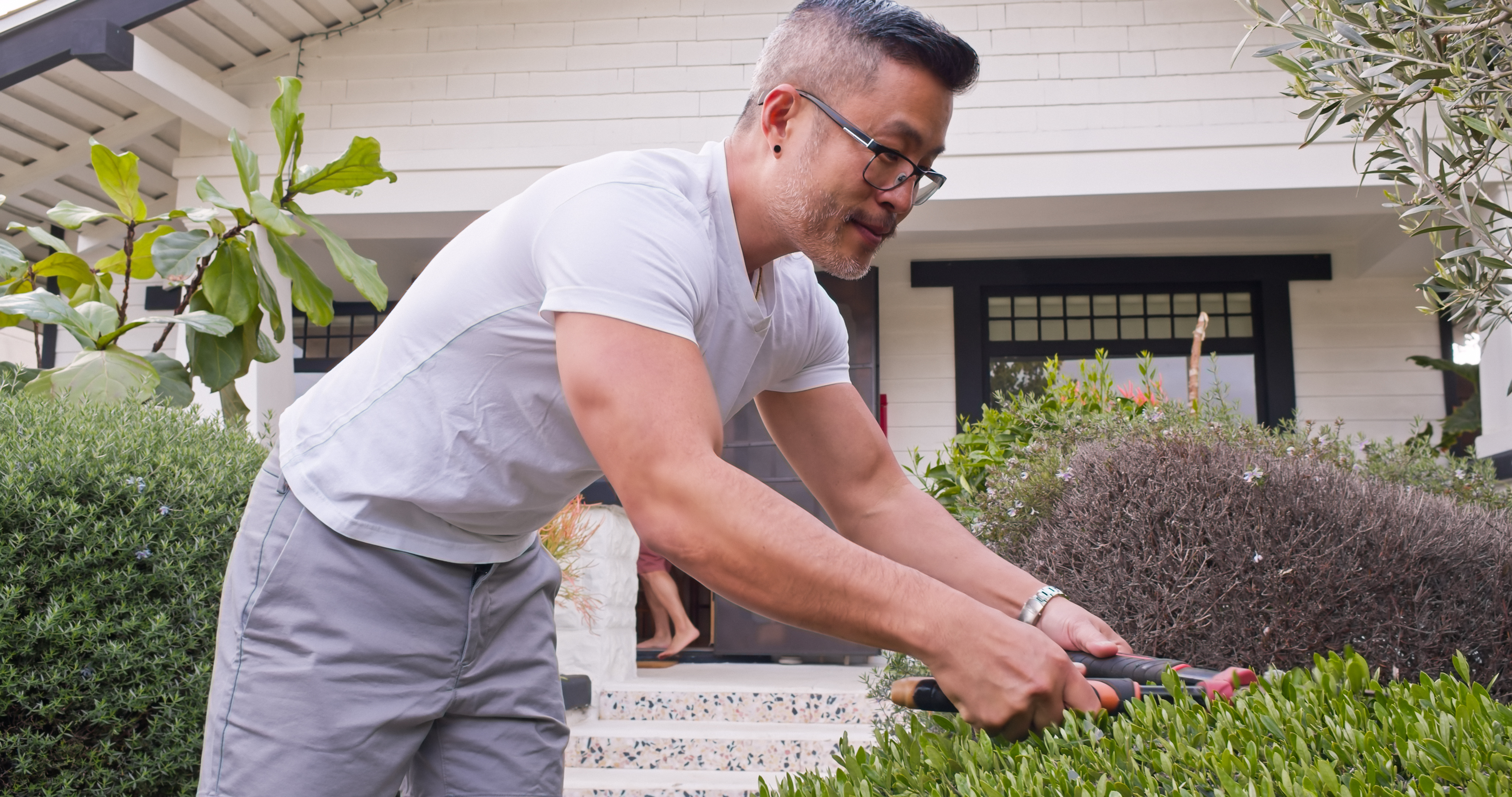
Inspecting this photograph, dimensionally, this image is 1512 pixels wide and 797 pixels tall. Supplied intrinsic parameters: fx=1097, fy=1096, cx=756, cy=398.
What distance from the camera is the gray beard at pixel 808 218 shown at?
1679 mm

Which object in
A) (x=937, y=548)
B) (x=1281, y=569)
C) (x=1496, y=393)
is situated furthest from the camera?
(x=1496, y=393)

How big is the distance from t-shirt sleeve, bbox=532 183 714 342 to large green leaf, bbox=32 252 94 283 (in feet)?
15.2

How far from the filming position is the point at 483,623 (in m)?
1.95

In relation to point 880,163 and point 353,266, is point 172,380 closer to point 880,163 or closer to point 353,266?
point 353,266

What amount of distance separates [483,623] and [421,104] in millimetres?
6344

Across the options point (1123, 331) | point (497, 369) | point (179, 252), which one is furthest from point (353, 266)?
point (1123, 331)

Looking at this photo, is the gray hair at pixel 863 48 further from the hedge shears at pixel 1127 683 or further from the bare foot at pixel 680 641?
the bare foot at pixel 680 641

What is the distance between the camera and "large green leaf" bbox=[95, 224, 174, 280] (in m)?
5.21

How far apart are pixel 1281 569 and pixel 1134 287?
5.56 m

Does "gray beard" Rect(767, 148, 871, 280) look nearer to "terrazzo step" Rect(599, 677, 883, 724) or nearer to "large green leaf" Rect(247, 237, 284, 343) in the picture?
"large green leaf" Rect(247, 237, 284, 343)

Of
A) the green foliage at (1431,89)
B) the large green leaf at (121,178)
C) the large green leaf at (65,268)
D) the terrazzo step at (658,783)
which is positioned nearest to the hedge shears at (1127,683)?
the green foliage at (1431,89)

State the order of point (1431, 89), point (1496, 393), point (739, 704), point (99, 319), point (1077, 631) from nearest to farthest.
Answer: point (1077, 631), point (1431, 89), point (99, 319), point (739, 704), point (1496, 393)

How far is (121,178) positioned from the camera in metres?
5.04

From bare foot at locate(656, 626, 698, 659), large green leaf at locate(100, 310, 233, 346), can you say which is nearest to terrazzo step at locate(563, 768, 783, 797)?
bare foot at locate(656, 626, 698, 659)
